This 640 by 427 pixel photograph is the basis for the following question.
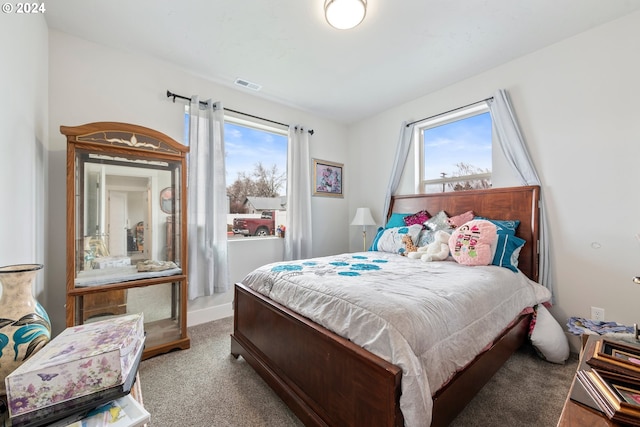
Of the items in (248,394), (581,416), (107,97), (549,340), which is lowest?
(248,394)

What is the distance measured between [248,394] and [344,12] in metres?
2.66

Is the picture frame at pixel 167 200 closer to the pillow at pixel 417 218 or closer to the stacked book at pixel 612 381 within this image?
the pillow at pixel 417 218

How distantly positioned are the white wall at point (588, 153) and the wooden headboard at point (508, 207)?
0.47 ft

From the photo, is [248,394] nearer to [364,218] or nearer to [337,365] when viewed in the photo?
[337,365]

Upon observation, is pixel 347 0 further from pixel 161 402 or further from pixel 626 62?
pixel 161 402

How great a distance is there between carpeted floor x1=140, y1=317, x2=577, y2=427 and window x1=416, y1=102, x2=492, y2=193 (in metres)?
1.82

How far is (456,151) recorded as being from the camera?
3137 mm

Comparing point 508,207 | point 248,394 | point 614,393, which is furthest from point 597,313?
point 248,394

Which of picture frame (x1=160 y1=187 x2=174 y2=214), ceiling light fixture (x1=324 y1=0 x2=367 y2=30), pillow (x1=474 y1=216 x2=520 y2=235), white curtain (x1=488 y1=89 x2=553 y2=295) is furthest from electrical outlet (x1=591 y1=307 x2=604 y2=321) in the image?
picture frame (x1=160 y1=187 x2=174 y2=214)

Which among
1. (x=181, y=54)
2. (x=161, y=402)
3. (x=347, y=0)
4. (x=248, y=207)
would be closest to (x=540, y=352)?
(x=161, y=402)

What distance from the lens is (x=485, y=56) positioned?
2.50 meters

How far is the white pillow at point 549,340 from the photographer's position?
1996 millimetres

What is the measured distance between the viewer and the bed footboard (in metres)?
1.06

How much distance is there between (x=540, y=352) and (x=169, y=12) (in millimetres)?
3915
